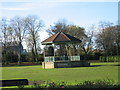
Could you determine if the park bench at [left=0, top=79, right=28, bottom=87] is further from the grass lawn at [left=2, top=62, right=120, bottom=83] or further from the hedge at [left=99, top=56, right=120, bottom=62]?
the hedge at [left=99, top=56, right=120, bottom=62]

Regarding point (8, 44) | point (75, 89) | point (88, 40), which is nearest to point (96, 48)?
point (88, 40)

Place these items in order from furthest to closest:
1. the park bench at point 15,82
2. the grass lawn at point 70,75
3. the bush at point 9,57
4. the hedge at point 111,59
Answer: the bush at point 9,57
the hedge at point 111,59
the grass lawn at point 70,75
the park bench at point 15,82

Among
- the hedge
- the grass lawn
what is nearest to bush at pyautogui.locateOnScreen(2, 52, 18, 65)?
the hedge

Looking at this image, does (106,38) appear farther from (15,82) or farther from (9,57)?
(15,82)

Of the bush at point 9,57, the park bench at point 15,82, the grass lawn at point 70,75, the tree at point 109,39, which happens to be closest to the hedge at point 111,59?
the tree at point 109,39

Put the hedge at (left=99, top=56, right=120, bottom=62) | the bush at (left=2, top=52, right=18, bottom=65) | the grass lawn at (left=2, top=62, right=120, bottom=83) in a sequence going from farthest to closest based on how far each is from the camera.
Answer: the bush at (left=2, top=52, right=18, bottom=65), the hedge at (left=99, top=56, right=120, bottom=62), the grass lawn at (left=2, top=62, right=120, bottom=83)

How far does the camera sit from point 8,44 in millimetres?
60031

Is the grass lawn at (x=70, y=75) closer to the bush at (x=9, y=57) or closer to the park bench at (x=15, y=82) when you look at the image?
the park bench at (x=15, y=82)

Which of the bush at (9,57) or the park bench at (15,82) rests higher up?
the bush at (9,57)

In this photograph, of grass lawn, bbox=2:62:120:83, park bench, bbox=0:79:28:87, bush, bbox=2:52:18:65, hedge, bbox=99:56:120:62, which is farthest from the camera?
bush, bbox=2:52:18:65

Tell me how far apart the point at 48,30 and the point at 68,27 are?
539 cm

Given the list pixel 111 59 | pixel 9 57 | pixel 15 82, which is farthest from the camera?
pixel 9 57

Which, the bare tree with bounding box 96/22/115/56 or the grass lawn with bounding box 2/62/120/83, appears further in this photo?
the bare tree with bounding box 96/22/115/56

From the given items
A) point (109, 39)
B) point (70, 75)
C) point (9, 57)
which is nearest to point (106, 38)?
point (109, 39)
